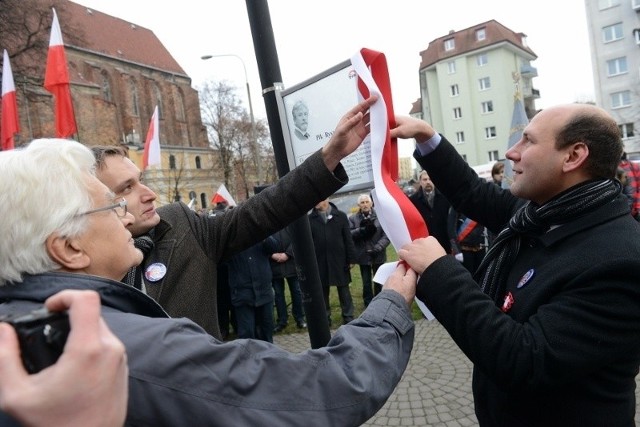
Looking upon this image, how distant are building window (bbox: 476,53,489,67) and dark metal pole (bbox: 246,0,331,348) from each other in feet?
167

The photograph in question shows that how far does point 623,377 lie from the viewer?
5.35ft

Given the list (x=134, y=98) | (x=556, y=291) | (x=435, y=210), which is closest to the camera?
(x=556, y=291)

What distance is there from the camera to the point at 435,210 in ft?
23.5

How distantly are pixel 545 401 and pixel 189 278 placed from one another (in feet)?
5.24

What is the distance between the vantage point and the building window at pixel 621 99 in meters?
40.9

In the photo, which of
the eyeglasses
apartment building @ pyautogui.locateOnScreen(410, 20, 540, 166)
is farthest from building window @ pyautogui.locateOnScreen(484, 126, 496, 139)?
the eyeglasses

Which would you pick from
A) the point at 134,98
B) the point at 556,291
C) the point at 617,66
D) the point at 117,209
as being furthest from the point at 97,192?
the point at 134,98

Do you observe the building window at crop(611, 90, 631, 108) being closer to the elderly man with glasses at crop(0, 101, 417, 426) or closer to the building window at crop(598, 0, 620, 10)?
the building window at crop(598, 0, 620, 10)

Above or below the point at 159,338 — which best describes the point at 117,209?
above

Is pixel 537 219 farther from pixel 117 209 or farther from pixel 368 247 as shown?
pixel 368 247

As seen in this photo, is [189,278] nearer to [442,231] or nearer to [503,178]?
[442,231]

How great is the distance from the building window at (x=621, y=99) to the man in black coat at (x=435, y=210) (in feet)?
142

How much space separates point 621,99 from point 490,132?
11.5m

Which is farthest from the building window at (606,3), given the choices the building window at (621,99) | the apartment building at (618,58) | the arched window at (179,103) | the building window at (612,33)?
the arched window at (179,103)
